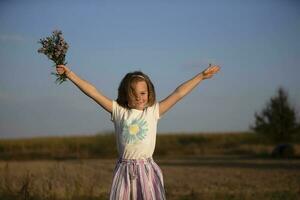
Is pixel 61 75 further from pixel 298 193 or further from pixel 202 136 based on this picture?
pixel 202 136

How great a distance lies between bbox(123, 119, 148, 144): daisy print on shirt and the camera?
4.90 m

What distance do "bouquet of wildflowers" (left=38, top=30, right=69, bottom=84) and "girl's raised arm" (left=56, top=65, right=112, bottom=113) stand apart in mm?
85

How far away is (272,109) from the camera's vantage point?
153ft

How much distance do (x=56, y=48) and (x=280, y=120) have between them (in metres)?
42.9

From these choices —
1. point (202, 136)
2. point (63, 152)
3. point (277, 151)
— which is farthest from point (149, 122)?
point (202, 136)

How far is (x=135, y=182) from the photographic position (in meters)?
4.89

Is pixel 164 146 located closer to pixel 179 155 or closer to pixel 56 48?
pixel 179 155

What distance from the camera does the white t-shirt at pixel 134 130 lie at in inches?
193

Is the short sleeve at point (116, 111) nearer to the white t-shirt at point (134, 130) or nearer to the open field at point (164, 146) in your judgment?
the white t-shirt at point (134, 130)

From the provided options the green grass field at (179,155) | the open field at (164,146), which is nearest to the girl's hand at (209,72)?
the green grass field at (179,155)

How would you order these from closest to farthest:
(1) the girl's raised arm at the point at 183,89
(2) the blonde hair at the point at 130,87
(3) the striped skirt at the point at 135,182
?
(3) the striped skirt at the point at 135,182 → (2) the blonde hair at the point at 130,87 → (1) the girl's raised arm at the point at 183,89

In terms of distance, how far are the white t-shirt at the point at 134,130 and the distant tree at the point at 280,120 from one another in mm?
42287

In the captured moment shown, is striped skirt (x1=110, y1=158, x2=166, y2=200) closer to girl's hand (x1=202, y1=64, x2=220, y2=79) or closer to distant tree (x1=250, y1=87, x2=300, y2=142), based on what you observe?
girl's hand (x1=202, y1=64, x2=220, y2=79)

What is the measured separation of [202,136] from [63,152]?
1634 cm
